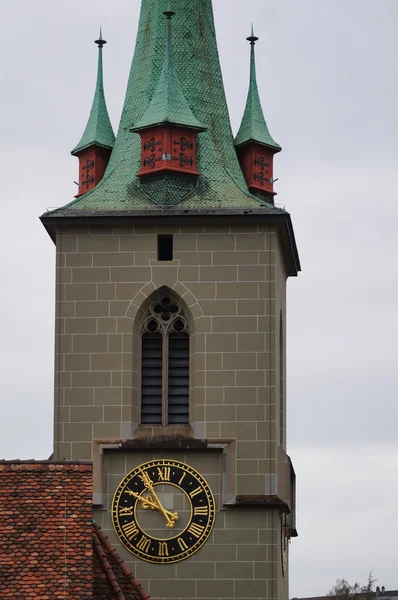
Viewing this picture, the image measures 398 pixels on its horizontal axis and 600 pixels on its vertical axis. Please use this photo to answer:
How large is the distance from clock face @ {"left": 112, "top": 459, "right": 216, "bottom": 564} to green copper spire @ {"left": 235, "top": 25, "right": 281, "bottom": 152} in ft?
23.9

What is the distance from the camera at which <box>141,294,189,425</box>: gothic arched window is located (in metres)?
50.8

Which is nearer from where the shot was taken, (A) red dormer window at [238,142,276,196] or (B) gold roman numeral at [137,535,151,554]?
(B) gold roman numeral at [137,535,151,554]

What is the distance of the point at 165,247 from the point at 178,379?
2.58 m

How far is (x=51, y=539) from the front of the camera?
125ft

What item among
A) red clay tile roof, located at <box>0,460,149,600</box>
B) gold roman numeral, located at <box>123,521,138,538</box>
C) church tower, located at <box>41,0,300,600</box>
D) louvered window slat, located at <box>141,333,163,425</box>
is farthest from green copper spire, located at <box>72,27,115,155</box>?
red clay tile roof, located at <box>0,460,149,600</box>

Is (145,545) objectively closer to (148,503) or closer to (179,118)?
(148,503)

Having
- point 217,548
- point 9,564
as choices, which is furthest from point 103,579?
point 217,548

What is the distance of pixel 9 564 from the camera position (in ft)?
124

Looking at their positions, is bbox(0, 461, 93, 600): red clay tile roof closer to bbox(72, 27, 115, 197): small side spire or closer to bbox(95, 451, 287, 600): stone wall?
bbox(95, 451, 287, 600): stone wall

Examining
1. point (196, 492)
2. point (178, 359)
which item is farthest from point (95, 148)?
point (196, 492)

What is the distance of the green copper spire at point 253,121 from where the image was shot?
53.6 metres

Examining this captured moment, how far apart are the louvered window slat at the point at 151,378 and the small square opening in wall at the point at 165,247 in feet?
4.95

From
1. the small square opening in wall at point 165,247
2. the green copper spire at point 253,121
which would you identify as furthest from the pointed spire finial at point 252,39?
the small square opening in wall at point 165,247

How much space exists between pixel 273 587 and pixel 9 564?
12.7m
